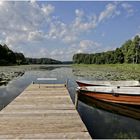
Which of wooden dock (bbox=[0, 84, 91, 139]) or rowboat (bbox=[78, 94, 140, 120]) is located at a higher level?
wooden dock (bbox=[0, 84, 91, 139])

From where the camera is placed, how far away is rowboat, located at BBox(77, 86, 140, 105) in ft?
44.7

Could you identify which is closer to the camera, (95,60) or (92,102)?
(92,102)

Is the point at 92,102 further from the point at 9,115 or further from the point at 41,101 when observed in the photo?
the point at 9,115

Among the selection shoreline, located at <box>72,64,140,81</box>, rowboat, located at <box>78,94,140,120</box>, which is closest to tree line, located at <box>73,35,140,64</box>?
shoreline, located at <box>72,64,140,81</box>

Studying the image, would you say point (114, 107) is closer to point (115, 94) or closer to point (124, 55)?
point (115, 94)

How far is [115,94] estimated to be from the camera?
564 inches

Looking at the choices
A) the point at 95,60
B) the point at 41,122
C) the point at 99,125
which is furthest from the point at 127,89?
the point at 95,60

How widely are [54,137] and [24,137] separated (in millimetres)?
827

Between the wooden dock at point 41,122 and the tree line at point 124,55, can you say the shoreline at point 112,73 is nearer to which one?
the tree line at point 124,55

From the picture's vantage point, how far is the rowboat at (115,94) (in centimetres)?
1361

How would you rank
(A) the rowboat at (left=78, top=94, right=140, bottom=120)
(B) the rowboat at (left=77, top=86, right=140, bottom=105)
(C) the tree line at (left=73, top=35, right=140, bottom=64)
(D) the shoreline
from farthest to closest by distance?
(C) the tree line at (left=73, top=35, right=140, bottom=64), (D) the shoreline, (B) the rowboat at (left=77, top=86, right=140, bottom=105), (A) the rowboat at (left=78, top=94, right=140, bottom=120)

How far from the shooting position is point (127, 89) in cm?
1570

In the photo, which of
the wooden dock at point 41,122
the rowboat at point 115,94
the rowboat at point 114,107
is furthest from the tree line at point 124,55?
the wooden dock at point 41,122

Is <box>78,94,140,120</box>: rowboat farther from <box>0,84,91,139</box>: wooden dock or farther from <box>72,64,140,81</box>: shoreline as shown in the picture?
<box>72,64,140,81</box>: shoreline
